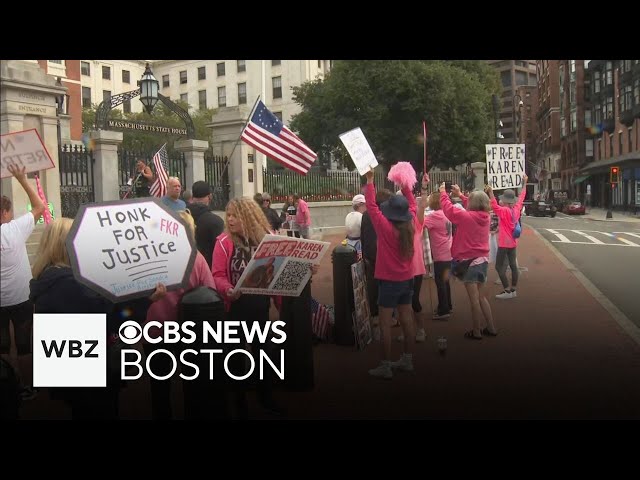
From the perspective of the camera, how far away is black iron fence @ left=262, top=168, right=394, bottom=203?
20.0 meters

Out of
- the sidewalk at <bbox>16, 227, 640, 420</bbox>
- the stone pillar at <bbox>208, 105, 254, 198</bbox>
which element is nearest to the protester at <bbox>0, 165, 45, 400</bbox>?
the sidewalk at <bbox>16, 227, 640, 420</bbox>

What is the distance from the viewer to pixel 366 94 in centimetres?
3275

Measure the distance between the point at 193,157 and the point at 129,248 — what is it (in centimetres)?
1214

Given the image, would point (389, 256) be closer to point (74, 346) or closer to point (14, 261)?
point (74, 346)

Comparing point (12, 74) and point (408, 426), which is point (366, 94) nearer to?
point (12, 74)


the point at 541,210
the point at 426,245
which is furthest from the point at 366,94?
the point at 426,245

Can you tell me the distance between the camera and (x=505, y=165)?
9.84 metres

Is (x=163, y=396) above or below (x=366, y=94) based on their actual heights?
below

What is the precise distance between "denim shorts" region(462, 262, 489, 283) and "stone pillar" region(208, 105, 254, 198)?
34.4 feet

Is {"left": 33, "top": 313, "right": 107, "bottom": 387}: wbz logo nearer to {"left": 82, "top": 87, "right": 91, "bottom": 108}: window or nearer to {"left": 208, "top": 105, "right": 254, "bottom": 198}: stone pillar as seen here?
{"left": 208, "top": 105, "right": 254, "bottom": 198}: stone pillar

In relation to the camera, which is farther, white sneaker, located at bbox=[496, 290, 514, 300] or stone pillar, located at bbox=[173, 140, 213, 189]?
stone pillar, located at bbox=[173, 140, 213, 189]

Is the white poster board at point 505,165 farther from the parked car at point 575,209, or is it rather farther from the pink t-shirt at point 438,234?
the parked car at point 575,209

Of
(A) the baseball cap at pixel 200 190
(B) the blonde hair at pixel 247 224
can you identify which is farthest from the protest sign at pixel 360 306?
(B) the blonde hair at pixel 247 224
